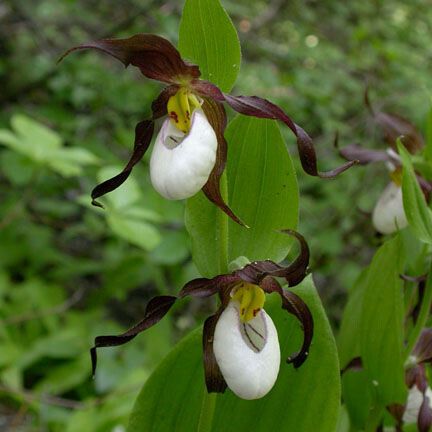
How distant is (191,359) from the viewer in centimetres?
85

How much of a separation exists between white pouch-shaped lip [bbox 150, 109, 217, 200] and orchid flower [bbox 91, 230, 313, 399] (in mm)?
116

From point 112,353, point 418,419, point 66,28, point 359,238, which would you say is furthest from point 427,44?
point 418,419

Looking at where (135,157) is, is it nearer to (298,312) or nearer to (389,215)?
(298,312)

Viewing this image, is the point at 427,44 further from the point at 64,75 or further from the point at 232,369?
the point at 232,369

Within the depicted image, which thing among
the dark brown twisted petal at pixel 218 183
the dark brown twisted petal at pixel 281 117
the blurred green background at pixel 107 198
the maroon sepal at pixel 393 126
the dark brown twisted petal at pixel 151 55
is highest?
the dark brown twisted petal at pixel 151 55

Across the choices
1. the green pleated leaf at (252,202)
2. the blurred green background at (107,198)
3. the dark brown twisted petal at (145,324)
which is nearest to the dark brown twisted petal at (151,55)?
the green pleated leaf at (252,202)

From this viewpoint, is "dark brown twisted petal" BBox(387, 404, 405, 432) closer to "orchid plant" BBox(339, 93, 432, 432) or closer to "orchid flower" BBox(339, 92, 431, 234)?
"orchid plant" BBox(339, 93, 432, 432)

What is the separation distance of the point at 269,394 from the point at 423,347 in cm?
27

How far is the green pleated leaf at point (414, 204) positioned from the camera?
0.78 meters

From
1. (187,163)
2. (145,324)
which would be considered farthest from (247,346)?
(187,163)

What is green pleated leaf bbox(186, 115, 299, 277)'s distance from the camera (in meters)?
0.78

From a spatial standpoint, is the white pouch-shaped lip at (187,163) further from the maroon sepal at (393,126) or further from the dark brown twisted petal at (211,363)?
the maroon sepal at (393,126)

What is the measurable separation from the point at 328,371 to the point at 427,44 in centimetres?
274

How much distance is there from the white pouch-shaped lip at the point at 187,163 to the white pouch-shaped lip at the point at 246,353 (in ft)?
0.57
